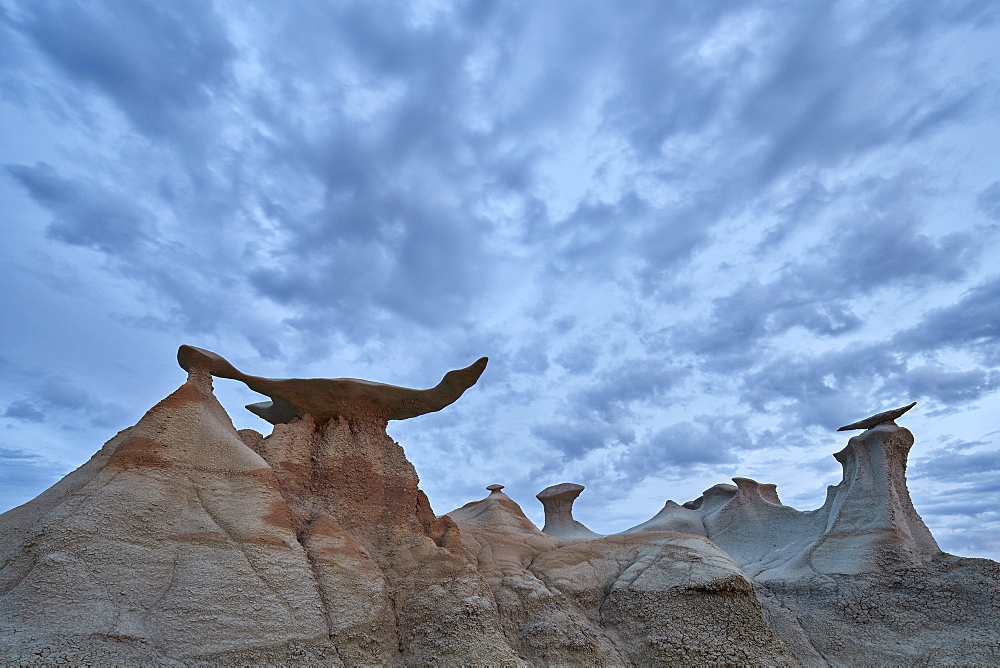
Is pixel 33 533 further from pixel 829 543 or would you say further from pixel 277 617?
pixel 829 543

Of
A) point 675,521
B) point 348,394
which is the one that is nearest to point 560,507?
point 675,521

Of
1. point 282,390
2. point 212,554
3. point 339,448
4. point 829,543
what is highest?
point 282,390

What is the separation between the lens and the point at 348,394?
10844 millimetres

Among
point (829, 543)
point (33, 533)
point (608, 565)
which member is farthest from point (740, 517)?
point (33, 533)

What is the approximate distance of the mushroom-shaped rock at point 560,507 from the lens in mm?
21141

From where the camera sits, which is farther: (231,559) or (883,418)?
(883,418)

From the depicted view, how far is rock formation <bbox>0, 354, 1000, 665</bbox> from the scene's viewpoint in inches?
269

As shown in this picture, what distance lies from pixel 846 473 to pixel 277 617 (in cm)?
1646

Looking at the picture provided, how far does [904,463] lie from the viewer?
16.5 meters

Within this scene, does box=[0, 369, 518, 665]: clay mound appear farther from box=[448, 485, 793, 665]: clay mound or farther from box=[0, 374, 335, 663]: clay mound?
box=[448, 485, 793, 665]: clay mound

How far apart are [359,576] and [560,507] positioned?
1363 centimetres

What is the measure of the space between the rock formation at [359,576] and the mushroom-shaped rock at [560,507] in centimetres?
672

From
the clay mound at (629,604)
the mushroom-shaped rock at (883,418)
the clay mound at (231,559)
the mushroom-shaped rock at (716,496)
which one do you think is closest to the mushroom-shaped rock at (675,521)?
the mushroom-shaped rock at (716,496)

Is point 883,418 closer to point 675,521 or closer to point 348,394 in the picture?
point 675,521
